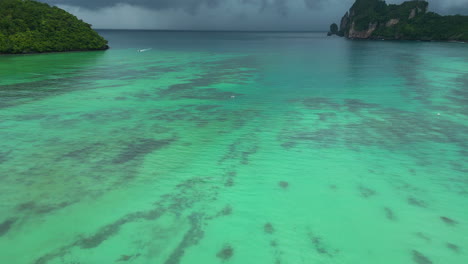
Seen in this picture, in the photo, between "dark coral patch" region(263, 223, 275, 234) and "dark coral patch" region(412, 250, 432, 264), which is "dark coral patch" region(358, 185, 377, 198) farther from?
"dark coral patch" region(263, 223, 275, 234)

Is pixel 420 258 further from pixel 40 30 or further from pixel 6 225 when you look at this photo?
pixel 40 30

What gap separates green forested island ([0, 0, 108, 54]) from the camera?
46.0 metres

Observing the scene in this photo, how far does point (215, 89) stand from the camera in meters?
20.2

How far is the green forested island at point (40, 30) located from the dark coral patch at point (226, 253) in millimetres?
51186

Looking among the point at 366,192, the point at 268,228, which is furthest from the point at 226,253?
the point at 366,192

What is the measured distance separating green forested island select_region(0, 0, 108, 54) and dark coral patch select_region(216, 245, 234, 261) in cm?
5119

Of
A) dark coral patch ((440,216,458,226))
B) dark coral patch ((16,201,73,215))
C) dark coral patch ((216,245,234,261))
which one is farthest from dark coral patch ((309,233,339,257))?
dark coral patch ((16,201,73,215))

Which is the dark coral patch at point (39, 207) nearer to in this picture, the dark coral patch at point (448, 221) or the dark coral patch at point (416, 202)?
the dark coral patch at point (416, 202)

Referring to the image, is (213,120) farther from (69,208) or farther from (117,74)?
(117,74)

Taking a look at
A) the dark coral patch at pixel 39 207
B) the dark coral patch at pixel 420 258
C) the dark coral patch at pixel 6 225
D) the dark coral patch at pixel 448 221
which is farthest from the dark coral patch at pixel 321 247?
the dark coral patch at pixel 6 225

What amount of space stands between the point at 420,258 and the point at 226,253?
341 centimetres

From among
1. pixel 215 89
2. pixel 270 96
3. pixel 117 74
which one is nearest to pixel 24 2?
pixel 117 74

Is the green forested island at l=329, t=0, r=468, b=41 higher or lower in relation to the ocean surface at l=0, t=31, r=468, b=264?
higher

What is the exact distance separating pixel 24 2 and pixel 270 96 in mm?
57260
